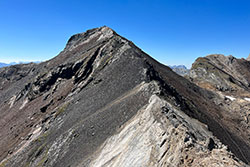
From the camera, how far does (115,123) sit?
73.6ft

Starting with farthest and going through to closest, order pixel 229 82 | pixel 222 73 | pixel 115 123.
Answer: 1. pixel 222 73
2. pixel 229 82
3. pixel 115 123

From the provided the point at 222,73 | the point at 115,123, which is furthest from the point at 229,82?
the point at 115,123

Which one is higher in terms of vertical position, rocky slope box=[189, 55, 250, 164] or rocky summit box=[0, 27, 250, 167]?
rocky slope box=[189, 55, 250, 164]

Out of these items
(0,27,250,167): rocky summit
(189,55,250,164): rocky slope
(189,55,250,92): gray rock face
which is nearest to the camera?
(0,27,250,167): rocky summit

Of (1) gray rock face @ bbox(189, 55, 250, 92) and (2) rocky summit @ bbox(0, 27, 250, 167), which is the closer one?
(2) rocky summit @ bbox(0, 27, 250, 167)

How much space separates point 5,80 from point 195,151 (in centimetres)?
11879

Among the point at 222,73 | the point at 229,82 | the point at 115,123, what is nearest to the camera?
the point at 115,123

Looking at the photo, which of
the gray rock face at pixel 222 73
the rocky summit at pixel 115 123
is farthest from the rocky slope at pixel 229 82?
the rocky summit at pixel 115 123

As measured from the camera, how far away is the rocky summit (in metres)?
13.9

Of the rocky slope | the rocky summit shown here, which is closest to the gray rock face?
the rocky slope

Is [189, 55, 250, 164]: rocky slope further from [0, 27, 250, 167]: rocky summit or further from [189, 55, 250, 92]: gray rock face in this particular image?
[0, 27, 250, 167]: rocky summit

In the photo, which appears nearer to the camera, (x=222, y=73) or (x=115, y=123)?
(x=115, y=123)

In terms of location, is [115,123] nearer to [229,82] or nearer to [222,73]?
[229,82]

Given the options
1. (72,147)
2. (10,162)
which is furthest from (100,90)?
(10,162)
